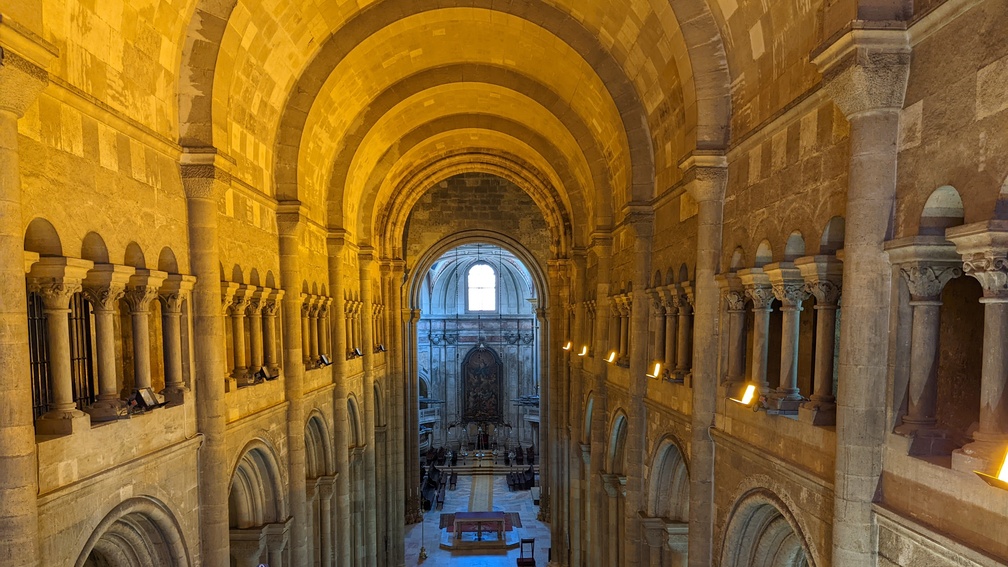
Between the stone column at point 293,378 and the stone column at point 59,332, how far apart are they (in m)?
6.23

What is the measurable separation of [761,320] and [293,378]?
8.90 meters

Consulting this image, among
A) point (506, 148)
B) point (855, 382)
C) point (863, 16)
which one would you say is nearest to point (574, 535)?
point (506, 148)

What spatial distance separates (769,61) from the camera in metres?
7.00

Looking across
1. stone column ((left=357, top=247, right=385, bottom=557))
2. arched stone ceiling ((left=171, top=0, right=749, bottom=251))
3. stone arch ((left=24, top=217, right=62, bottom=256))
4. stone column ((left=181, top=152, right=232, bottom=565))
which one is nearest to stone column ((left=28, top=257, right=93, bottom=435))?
stone arch ((left=24, top=217, right=62, bottom=256))

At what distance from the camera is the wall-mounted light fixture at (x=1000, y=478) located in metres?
3.43

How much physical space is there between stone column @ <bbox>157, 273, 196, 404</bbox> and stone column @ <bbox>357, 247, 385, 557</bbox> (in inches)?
438

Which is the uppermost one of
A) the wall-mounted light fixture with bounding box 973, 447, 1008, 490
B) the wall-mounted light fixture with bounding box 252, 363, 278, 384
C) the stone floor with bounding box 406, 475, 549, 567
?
the wall-mounted light fixture with bounding box 973, 447, 1008, 490

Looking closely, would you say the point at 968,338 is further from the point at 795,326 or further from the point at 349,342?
the point at 349,342

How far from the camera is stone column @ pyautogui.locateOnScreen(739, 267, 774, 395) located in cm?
697

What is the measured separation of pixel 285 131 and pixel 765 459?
32.4 feet

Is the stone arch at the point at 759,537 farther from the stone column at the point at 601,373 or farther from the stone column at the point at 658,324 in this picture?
the stone column at the point at 601,373

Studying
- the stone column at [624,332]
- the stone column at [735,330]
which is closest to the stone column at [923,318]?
the stone column at [735,330]

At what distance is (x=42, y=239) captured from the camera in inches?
229

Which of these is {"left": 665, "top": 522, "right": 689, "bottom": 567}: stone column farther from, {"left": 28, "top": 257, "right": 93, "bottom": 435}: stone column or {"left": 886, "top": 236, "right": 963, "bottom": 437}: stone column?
{"left": 28, "top": 257, "right": 93, "bottom": 435}: stone column
